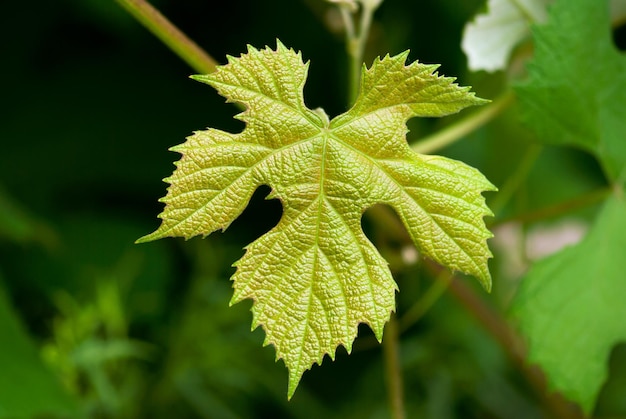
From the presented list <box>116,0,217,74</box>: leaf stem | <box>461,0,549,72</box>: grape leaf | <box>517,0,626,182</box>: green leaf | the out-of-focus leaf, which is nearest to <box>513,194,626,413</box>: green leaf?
<box>517,0,626,182</box>: green leaf

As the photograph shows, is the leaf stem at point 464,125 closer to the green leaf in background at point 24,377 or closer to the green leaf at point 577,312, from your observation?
the green leaf at point 577,312

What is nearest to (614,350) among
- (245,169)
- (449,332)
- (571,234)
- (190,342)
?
(571,234)

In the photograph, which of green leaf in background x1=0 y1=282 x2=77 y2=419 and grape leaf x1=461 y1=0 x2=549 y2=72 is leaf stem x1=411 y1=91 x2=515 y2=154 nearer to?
grape leaf x1=461 y1=0 x2=549 y2=72

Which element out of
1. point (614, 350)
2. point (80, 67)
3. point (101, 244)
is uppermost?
point (80, 67)

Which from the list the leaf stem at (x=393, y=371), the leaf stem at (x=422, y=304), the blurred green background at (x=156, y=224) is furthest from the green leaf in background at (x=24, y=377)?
the leaf stem at (x=422, y=304)

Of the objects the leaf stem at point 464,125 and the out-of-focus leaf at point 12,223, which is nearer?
the leaf stem at point 464,125

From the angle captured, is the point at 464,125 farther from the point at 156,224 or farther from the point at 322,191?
the point at 156,224

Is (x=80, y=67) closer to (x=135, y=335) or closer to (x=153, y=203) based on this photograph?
(x=153, y=203)
